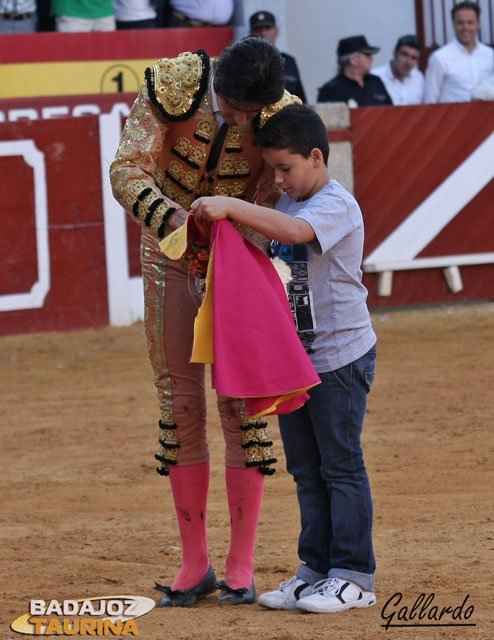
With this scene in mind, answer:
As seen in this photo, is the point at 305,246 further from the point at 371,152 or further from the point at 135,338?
the point at 371,152

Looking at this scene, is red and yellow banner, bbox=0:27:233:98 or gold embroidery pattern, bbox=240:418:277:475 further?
red and yellow banner, bbox=0:27:233:98

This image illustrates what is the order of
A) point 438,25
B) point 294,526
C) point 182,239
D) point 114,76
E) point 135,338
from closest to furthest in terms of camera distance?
point 182,239 → point 294,526 → point 135,338 → point 114,76 → point 438,25

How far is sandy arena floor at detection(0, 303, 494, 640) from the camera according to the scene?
2.97 meters

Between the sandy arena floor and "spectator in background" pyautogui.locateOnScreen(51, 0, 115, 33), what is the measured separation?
119 inches

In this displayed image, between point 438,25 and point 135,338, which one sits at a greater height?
point 438,25

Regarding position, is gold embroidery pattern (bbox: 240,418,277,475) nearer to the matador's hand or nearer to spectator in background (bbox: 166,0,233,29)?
the matador's hand

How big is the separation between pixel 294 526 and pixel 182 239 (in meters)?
1.51

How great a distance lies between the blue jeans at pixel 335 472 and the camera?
2830 mm

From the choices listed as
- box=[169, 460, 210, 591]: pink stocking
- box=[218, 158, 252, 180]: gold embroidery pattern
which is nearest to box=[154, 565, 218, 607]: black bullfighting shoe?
box=[169, 460, 210, 591]: pink stocking

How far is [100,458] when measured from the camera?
16.4 feet

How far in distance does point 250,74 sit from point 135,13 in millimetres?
7023

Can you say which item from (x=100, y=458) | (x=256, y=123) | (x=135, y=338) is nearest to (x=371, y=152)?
(x=135, y=338)

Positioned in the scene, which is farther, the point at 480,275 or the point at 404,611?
the point at 480,275

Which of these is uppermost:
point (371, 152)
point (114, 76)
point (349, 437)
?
point (114, 76)
